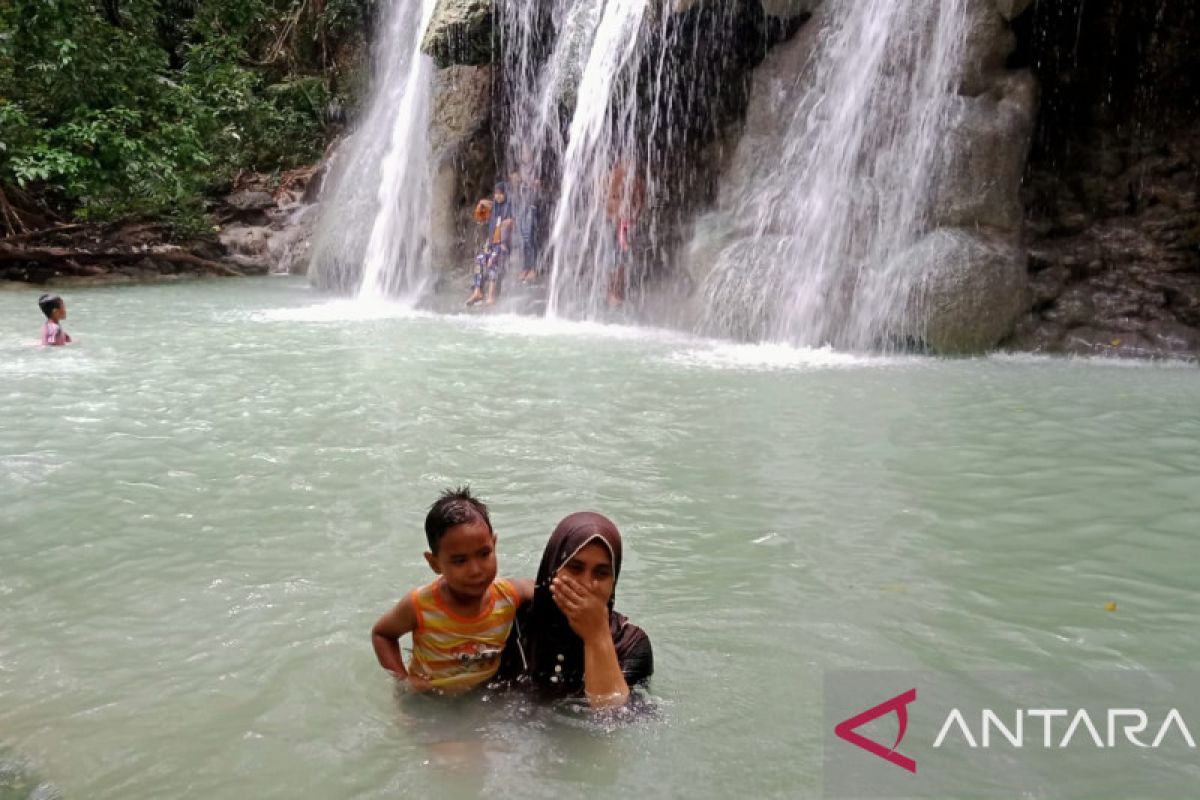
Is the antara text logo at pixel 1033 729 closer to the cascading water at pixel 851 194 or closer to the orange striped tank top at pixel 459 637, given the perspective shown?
the orange striped tank top at pixel 459 637

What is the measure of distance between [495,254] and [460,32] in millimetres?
2927

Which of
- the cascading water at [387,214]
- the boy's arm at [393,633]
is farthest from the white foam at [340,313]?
the boy's arm at [393,633]

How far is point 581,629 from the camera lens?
8.35 feet

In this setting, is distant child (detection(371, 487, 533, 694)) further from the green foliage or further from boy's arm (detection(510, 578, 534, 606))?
the green foliage

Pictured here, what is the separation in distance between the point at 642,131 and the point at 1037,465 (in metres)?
7.69

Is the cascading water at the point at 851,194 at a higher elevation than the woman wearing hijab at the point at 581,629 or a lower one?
higher

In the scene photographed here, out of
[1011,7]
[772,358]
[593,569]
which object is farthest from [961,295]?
[593,569]

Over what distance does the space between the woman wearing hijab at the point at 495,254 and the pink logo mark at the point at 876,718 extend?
10.3m

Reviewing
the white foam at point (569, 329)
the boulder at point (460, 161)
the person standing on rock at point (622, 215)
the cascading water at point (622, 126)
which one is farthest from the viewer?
the boulder at point (460, 161)

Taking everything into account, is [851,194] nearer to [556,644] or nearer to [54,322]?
[54,322]

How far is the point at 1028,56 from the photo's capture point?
9625 millimetres

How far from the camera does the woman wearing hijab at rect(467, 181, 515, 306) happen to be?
1274 centimetres

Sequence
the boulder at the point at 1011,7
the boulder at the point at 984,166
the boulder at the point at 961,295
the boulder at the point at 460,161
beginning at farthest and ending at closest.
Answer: the boulder at the point at 460,161
the boulder at the point at 984,166
the boulder at the point at 1011,7
the boulder at the point at 961,295

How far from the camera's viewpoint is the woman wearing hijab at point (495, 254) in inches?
502
